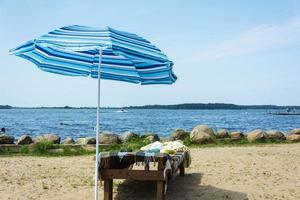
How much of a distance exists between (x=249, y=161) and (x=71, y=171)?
18.7 ft

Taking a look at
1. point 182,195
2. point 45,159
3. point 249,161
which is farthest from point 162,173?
point 45,159

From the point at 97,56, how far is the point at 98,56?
0.07 ft

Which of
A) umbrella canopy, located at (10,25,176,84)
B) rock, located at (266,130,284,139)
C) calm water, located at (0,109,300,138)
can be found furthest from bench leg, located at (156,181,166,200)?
calm water, located at (0,109,300,138)

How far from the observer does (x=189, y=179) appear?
1162cm

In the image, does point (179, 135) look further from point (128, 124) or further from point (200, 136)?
point (128, 124)

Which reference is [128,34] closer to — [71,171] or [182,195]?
[182,195]

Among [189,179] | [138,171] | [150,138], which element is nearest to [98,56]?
[138,171]

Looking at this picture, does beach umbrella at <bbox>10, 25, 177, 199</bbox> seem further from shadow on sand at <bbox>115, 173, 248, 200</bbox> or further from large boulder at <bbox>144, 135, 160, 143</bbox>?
large boulder at <bbox>144, 135, 160, 143</bbox>

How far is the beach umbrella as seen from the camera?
6.83m

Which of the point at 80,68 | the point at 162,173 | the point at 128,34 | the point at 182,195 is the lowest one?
the point at 182,195

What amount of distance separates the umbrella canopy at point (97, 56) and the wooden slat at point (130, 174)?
6.58ft

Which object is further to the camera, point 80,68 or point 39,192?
point 39,192

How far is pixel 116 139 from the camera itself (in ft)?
69.7

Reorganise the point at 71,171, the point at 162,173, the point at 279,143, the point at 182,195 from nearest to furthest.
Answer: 1. the point at 162,173
2. the point at 182,195
3. the point at 71,171
4. the point at 279,143
